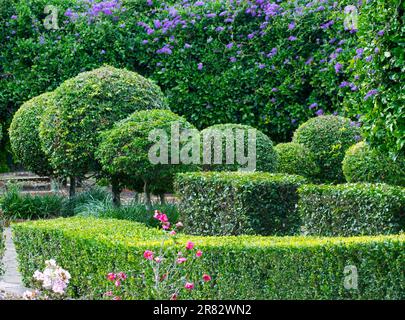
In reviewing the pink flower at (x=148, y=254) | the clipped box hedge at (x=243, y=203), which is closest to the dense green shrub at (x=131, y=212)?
the clipped box hedge at (x=243, y=203)

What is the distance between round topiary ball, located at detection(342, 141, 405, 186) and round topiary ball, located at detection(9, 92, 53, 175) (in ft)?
16.8

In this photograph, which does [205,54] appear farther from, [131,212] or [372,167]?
[131,212]

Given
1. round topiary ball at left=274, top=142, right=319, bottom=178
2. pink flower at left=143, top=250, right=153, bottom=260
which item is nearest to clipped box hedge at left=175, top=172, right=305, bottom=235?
pink flower at left=143, top=250, right=153, bottom=260

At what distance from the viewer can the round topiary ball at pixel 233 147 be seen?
39.0ft

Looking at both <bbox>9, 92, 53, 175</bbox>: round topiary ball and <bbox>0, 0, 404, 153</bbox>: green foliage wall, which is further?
<bbox>0, 0, 404, 153</bbox>: green foliage wall

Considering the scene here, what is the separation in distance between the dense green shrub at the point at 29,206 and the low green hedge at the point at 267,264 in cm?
550

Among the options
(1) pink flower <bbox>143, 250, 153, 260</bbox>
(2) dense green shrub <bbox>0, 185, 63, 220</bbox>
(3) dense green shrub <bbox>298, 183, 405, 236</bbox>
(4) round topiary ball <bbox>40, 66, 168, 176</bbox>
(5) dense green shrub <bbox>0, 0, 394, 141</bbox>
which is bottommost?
(2) dense green shrub <bbox>0, 185, 63, 220</bbox>

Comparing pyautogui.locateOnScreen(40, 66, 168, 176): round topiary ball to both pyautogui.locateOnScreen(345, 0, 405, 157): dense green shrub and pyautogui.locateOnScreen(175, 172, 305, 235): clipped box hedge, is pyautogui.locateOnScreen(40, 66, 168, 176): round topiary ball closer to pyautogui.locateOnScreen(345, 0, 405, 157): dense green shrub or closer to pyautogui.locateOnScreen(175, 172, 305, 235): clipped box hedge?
pyautogui.locateOnScreen(175, 172, 305, 235): clipped box hedge

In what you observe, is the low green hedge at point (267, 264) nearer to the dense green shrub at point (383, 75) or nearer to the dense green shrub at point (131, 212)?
the dense green shrub at point (383, 75)

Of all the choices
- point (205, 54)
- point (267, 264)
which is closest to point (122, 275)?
point (267, 264)

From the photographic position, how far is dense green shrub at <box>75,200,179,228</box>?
36.3 ft
